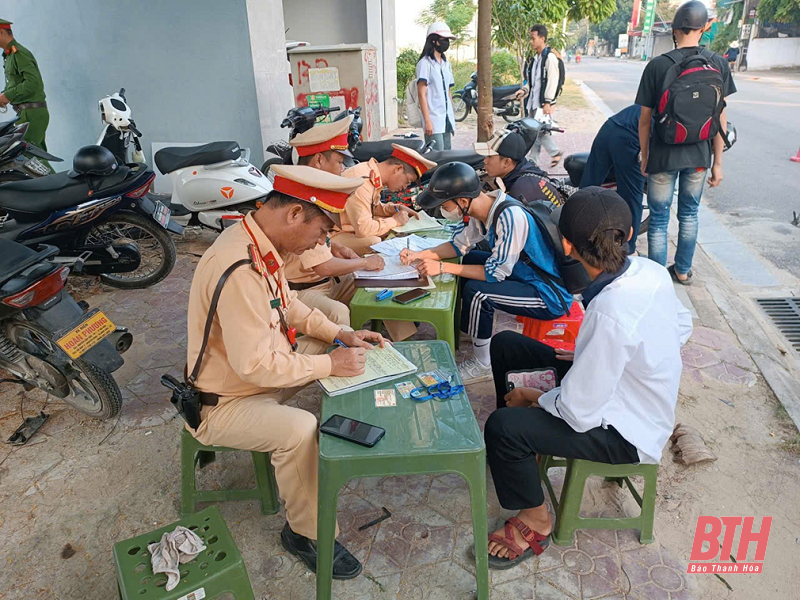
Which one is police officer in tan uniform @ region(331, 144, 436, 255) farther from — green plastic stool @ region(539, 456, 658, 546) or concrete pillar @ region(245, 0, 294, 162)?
concrete pillar @ region(245, 0, 294, 162)

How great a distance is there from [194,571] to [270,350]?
0.72 metres

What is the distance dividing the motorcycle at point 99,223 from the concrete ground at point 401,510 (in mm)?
1313

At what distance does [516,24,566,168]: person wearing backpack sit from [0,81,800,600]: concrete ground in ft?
15.4

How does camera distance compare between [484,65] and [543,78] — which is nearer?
[484,65]

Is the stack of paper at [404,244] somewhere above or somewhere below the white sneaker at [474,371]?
above

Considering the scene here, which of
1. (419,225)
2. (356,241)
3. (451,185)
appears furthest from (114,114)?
(451,185)

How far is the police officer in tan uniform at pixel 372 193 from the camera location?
3.67 m

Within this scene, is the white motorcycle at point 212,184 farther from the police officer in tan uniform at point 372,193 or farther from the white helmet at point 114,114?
the police officer in tan uniform at point 372,193

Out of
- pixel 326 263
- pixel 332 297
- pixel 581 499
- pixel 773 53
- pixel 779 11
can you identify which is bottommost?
pixel 581 499

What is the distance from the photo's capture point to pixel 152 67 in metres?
6.63

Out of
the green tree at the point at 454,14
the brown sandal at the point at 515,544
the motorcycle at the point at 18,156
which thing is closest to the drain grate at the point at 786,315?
the brown sandal at the point at 515,544

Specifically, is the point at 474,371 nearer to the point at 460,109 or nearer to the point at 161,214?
the point at 161,214

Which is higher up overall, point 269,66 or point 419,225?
point 269,66

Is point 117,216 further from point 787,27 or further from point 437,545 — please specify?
point 787,27
